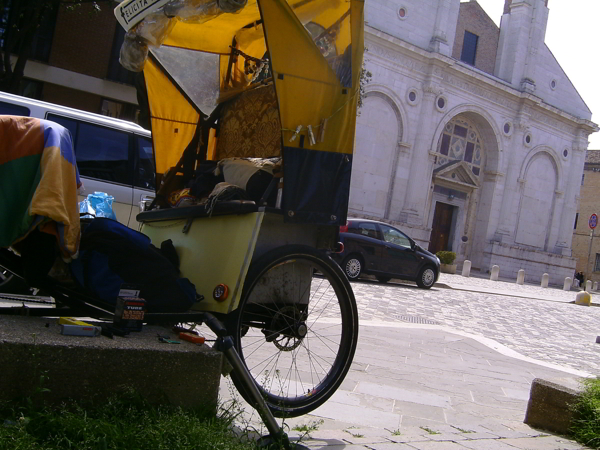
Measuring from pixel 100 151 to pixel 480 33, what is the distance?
34399 mm

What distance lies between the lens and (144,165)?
9.67m

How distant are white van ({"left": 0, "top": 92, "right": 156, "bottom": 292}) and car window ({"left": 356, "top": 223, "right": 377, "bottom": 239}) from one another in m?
9.93

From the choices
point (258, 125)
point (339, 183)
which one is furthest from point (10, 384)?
point (258, 125)

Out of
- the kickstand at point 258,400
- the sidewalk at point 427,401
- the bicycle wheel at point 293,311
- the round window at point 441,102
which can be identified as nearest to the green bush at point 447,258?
the round window at point 441,102

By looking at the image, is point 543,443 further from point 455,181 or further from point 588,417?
point 455,181

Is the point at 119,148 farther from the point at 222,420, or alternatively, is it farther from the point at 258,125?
the point at 222,420

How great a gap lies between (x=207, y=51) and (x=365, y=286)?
1274 cm

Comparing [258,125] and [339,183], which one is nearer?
[339,183]

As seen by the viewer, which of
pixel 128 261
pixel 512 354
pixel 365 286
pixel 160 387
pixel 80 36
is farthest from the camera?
pixel 80 36

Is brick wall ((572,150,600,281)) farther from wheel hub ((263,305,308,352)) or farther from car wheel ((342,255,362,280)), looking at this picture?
wheel hub ((263,305,308,352))

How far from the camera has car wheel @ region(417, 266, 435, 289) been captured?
2025 centimetres

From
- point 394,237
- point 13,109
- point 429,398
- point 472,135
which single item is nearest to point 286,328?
point 429,398

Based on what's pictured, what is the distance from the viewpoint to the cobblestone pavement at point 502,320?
10.3m

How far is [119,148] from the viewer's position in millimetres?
9477
